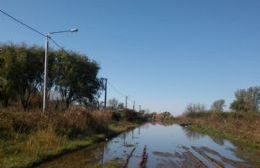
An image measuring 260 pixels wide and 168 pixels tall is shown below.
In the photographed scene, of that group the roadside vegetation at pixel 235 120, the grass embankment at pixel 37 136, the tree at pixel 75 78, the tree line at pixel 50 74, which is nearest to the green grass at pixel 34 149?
the grass embankment at pixel 37 136

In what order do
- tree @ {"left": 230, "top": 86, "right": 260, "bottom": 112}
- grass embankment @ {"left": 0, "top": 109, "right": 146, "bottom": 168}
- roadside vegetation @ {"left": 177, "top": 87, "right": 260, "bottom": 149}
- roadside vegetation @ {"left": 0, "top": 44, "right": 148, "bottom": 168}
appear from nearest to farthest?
grass embankment @ {"left": 0, "top": 109, "right": 146, "bottom": 168}
roadside vegetation @ {"left": 0, "top": 44, "right": 148, "bottom": 168}
roadside vegetation @ {"left": 177, "top": 87, "right": 260, "bottom": 149}
tree @ {"left": 230, "top": 86, "right": 260, "bottom": 112}

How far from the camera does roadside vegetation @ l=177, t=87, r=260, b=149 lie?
37.6 m

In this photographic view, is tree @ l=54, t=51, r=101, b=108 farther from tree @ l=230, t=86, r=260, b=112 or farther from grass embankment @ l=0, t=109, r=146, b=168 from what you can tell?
tree @ l=230, t=86, r=260, b=112

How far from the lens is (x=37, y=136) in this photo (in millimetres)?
19984

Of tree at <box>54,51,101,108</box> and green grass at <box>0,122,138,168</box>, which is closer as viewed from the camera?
green grass at <box>0,122,138,168</box>

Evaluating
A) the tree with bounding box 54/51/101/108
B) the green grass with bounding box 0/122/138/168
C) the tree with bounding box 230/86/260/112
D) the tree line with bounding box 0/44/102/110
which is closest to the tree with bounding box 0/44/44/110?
the tree line with bounding box 0/44/102/110

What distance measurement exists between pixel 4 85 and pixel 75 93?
1019cm

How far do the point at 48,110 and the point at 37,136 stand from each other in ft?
17.1

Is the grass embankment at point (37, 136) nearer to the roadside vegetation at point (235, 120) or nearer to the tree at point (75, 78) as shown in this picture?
the roadside vegetation at point (235, 120)

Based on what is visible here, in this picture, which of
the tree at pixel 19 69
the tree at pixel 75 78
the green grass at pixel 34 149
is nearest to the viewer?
the green grass at pixel 34 149

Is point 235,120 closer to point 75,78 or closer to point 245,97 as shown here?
point 75,78

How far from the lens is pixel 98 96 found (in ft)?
189

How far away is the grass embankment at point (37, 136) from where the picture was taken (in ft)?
51.4

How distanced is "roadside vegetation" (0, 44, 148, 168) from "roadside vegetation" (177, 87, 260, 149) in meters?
12.3
